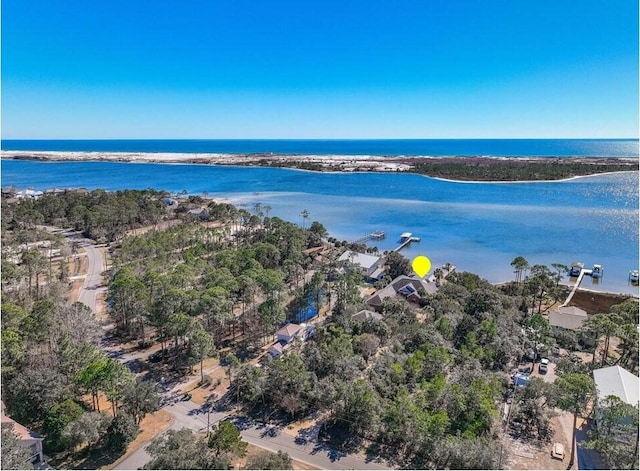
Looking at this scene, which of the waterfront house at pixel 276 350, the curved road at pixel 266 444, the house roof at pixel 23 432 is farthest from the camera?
the waterfront house at pixel 276 350

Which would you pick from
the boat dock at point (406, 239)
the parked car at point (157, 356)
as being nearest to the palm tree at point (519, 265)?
the boat dock at point (406, 239)

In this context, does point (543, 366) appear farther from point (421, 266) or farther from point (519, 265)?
point (421, 266)

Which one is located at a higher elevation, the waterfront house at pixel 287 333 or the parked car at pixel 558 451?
the waterfront house at pixel 287 333

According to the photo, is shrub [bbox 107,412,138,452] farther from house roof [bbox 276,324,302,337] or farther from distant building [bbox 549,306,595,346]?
distant building [bbox 549,306,595,346]

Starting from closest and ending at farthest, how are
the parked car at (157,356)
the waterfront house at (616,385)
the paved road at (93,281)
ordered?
1. the waterfront house at (616,385)
2. the parked car at (157,356)
3. the paved road at (93,281)

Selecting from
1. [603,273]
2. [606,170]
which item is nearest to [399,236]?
[603,273]

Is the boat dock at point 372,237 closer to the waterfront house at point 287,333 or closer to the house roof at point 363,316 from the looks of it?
the house roof at point 363,316
